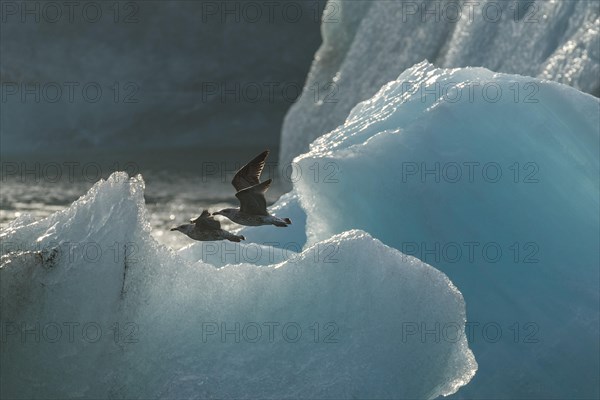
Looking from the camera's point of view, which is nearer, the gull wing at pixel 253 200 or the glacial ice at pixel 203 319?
the glacial ice at pixel 203 319

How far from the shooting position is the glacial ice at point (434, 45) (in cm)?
1042

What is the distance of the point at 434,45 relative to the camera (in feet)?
45.9

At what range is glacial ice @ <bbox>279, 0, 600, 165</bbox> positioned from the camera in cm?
1042

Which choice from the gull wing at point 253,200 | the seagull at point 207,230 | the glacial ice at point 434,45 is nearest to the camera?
the gull wing at point 253,200

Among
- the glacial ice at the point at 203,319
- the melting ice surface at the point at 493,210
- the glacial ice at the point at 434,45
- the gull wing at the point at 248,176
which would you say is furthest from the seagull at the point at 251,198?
the glacial ice at the point at 434,45

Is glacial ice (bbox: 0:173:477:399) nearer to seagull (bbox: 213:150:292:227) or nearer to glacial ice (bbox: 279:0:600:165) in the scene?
seagull (bbox: 213:150:292:227)

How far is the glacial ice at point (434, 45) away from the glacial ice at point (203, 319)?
530cm

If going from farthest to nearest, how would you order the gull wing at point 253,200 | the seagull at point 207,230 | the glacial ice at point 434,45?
the glacial ice at point 434,45, the seagull at point 207,230, the gull wing at point 253,200

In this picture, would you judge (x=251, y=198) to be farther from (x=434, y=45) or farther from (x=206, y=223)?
(x=434, y=45)

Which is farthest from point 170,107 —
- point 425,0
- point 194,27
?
point 425,0

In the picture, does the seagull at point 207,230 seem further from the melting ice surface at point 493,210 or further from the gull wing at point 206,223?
the melting ice surface at point 493,210

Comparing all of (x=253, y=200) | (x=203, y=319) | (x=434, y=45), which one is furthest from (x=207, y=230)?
(x=434, y=45)

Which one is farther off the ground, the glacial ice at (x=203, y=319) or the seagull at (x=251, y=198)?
the seagull at (x=251, y=198)

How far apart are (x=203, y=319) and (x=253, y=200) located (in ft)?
2.27
